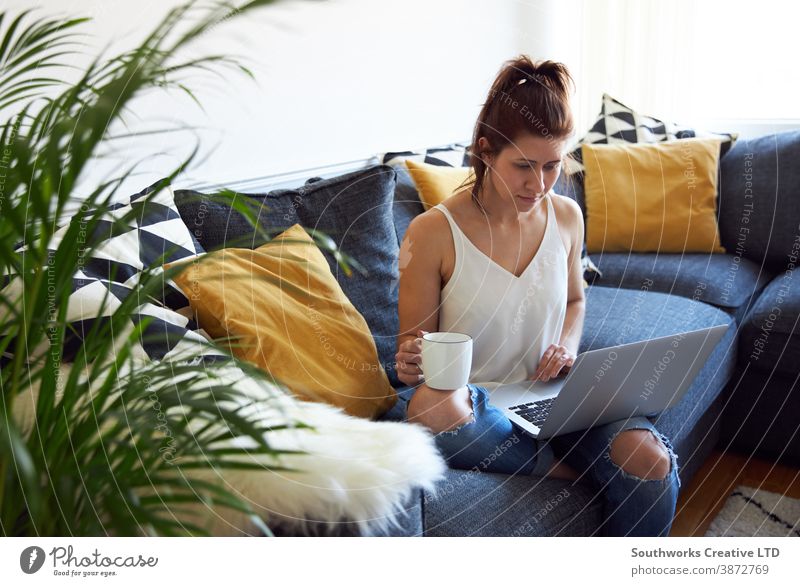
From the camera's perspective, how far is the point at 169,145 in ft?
5.03

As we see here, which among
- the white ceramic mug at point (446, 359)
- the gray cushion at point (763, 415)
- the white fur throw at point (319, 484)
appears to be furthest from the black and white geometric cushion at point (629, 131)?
the white fur throw at point (319, 484)

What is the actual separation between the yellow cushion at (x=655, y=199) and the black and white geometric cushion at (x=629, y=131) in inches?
3.8

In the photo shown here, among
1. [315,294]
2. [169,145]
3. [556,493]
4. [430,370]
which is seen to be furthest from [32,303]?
[169,145]

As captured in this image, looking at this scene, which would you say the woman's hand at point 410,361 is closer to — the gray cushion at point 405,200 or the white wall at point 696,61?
the gray cushion at point 405,200

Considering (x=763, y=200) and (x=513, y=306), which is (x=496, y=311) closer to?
(x=513, y=306)

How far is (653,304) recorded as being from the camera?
1970mm

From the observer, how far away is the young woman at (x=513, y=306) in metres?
1.26

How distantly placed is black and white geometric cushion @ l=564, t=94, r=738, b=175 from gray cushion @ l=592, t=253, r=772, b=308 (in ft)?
1.29

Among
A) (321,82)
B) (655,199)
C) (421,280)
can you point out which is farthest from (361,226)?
(655,199)

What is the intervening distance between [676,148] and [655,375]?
1354 millimetres

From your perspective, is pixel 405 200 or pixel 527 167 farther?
pixel 405 200

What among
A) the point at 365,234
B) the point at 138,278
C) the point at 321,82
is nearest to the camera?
the point at 138,278

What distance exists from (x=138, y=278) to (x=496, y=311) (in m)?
0.62

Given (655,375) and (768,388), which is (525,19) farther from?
(655,375)
